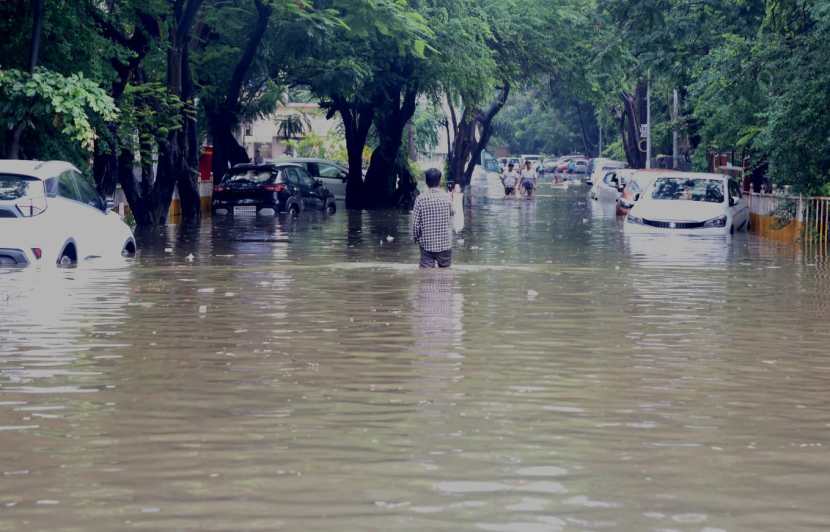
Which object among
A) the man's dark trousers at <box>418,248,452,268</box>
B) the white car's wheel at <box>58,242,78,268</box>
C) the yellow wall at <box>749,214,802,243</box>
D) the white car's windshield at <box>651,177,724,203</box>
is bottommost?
the yellow wall at <box>749,214,802,243</box>

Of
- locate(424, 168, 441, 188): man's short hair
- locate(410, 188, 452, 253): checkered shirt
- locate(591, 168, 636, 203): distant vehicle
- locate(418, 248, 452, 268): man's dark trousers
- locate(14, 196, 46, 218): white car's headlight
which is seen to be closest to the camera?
locate(14, 196, 46, 218): white car's headlight

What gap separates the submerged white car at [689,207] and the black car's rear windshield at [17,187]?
1505 centimetres

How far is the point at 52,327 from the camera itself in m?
13.0

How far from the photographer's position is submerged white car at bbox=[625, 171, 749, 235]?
30.5 metres

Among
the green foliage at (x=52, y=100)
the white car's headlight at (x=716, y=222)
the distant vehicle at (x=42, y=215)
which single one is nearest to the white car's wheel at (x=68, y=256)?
the distant vehicle at (x=42, y=215)

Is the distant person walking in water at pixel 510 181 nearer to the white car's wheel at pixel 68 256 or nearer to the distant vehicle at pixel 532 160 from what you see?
the distant vehicle at pixel 532 160

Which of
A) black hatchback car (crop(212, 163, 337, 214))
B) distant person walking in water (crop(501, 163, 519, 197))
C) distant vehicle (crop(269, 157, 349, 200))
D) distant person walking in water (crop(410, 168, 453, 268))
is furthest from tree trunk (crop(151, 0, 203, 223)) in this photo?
distant person walking in water (crop(501, 163, 519, 197))

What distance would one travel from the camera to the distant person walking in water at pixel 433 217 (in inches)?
723

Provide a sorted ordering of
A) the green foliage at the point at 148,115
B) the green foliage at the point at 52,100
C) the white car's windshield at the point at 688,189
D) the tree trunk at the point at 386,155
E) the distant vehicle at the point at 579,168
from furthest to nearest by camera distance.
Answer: the distant vehicle at the point at 579,168, the tree trunk at the point at 386,155, the white car's windshield at the point at 688,189, the green foliage at the point at 148,115, the green foliage at the point at 52,100

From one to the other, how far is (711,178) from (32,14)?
1421 centimetres

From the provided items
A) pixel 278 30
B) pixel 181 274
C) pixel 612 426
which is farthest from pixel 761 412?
pixel 278 30

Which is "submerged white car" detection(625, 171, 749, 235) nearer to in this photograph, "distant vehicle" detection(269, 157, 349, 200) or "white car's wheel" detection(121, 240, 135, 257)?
"white car's wheel" detection(121, 240, 135, 257)

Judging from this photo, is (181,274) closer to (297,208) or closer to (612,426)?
(612,426)

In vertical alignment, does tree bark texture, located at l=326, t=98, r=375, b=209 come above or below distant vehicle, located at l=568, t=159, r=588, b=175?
above
